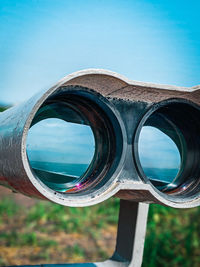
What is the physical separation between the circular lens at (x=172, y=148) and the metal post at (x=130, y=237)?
227 millimetres

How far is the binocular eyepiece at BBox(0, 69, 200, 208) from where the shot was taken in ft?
4.11

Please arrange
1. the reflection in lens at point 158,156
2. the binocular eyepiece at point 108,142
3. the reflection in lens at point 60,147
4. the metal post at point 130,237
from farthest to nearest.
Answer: the metal post at point 130,237 < the reflection in lens at point 158,156 < the reflection in lens at point 60,147 < the binocular eyepiece at point 108,142

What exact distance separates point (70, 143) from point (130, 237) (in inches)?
24.6

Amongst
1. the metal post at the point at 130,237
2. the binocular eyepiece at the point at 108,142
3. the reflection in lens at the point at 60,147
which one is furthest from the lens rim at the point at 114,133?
the metal post at the point at 130,237

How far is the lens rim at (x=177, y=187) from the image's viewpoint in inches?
53.2

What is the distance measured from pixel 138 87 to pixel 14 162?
0.52 meters

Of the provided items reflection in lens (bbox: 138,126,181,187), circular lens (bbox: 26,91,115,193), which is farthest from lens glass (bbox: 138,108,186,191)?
circular lens (bbox: 26,91,115,193)

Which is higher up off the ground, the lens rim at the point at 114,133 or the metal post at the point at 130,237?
the lens rim at the point at 114,133

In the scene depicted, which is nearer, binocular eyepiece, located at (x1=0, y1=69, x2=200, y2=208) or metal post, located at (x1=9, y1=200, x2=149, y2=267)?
binocular eyepiece, located at (x1=0, y1=69, x2=200, y2=208)

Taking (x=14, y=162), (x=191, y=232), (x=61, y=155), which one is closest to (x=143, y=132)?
(x=61, y=155)

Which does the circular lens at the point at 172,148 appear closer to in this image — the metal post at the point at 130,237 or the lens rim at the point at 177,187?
the lens rim at the point at 177,187

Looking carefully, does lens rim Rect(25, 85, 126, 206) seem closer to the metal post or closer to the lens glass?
the lens glass

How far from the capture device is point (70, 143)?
1469mm

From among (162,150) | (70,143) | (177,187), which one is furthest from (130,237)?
(70,143)
